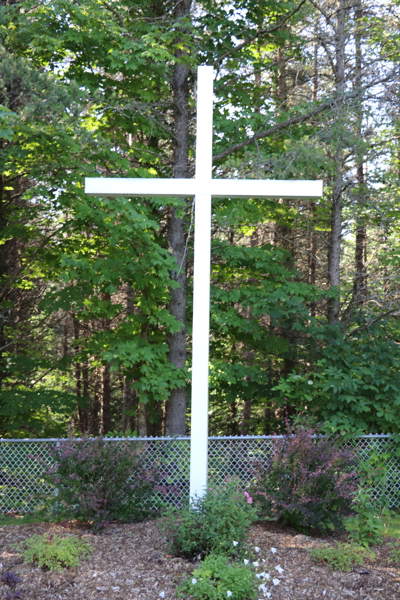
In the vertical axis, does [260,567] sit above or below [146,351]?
below

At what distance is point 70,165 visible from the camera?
7.57 metres

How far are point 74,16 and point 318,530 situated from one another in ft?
21.3

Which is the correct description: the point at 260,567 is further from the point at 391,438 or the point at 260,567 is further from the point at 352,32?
the point at 352,32

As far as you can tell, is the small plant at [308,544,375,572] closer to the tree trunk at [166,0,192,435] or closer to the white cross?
the white cross

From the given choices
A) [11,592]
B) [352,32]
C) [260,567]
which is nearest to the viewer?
[11,592]

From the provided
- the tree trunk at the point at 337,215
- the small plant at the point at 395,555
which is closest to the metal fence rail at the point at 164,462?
the small plant at the point at 395,555

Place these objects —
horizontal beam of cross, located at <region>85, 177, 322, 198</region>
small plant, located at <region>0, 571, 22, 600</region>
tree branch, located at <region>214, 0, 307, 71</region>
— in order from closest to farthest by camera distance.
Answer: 1. small plant, located at <region>0, 571, 22, 600</region>
2. horizontal beam of cross, located at <region>85, 177, 322, 198</region>
3. tree branch, located at <region>214, 0, 307, 71</region>

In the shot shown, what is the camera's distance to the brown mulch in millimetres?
3682

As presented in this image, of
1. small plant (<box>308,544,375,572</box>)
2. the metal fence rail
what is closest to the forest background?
the metal fence rail

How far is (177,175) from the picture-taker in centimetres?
843

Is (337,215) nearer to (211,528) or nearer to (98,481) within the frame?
(98,481)

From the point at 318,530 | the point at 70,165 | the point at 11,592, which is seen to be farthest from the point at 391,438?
the point at 70,165

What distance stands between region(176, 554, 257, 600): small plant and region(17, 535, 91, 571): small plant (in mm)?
885

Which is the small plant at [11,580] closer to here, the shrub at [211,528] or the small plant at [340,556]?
the shrub at [211,528]
